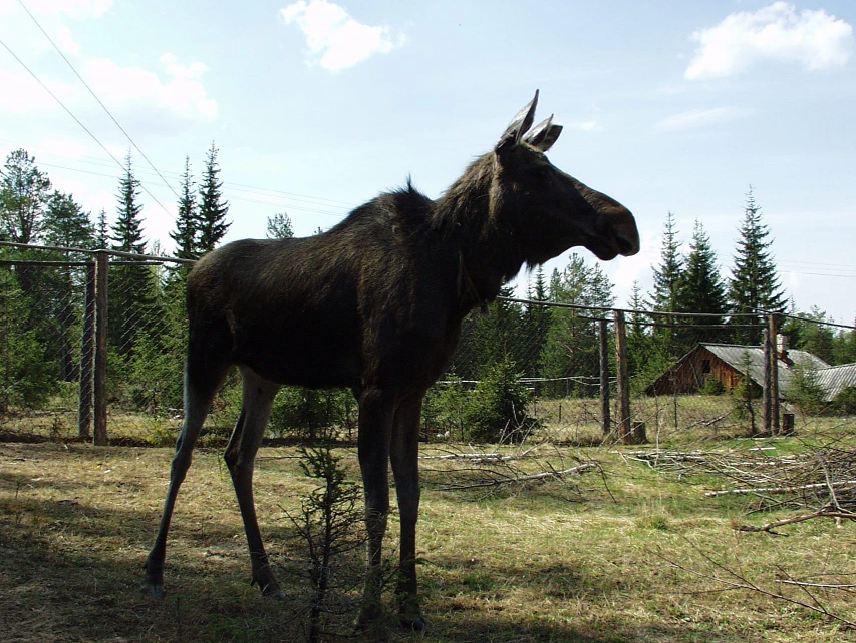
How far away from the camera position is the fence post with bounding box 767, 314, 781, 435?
40.4ft

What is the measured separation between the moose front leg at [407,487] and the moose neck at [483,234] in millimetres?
673

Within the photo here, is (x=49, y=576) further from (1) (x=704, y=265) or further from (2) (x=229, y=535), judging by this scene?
(1) (x=704, y=265)

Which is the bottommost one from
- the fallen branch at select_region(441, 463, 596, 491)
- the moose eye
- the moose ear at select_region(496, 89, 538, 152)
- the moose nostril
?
the fallen branch at select_region(441, 463, 596, 491)

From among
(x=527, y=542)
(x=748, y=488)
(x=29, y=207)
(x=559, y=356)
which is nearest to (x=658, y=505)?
(x=748, y=488)

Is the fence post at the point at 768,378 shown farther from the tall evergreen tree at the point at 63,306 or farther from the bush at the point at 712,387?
the tall evergreen tree at the point at 63,306

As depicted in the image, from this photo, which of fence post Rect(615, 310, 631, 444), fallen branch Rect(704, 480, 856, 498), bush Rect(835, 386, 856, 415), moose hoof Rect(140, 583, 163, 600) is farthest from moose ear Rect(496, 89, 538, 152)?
bush Rect(835, 386, 856, 415)

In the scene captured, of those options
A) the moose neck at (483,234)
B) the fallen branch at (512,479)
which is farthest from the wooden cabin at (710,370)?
the moose neck at (483,234)

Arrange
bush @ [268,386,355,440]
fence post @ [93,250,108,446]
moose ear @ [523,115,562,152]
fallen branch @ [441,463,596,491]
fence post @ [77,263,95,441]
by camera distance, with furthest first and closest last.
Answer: bush @ [268,386,355,440]
fence post @ [77,263,95,441]
fence post @ [93,250,108,446]
fallen branch @ [441,463,596,491]
moose ear @ [523,115,562,152]

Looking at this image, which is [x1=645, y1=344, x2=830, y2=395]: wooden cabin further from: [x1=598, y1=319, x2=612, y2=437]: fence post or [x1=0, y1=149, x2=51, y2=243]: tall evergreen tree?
[x1=0, y1=149, x2=51, y2=243]: tall evergreen tree

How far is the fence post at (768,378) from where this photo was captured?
483 inches

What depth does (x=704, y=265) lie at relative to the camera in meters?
48.9

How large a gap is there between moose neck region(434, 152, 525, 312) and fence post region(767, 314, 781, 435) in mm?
10458

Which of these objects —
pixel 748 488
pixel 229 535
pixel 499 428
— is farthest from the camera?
pixel 499 428

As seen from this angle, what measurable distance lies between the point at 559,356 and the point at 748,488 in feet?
29.3
